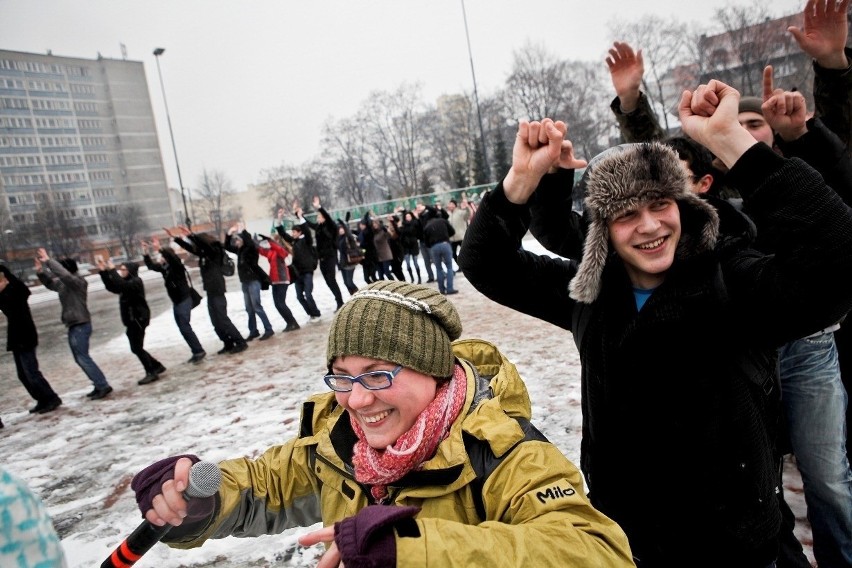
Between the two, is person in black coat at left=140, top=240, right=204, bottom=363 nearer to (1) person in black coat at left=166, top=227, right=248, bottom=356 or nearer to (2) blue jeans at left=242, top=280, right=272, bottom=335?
(1) person in black coat at left=166, top=227, right=248, bottom=356

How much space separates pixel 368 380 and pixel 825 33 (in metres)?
2.35

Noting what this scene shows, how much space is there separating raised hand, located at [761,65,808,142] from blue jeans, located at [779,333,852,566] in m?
0.89

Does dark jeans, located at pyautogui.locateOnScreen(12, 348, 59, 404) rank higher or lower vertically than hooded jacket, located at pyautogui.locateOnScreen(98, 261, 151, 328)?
lower

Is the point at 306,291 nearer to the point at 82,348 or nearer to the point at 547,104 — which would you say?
the point at 82,348

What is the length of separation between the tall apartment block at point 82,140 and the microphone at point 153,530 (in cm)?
7440

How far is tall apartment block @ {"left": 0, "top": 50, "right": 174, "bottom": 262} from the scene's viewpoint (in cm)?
7375

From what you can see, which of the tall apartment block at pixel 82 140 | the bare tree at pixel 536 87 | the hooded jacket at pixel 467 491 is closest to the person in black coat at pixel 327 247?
the hooded jacket at pixel 467 491

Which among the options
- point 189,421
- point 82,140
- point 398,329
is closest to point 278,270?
point 189,421

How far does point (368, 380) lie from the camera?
56.7 inches

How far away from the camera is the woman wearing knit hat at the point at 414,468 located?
1.02 meters

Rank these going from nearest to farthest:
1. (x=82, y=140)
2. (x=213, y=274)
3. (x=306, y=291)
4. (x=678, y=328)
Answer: (x=678, y=328)
(x=213, y=274)
(x=306, y=291)
(x=82, y=140)

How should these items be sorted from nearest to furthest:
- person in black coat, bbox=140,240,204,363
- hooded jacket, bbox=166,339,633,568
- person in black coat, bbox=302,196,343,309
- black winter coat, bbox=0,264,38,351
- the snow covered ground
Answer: hooded jacket, bbox=166,339,633,568 < the snow covered ground < black winter coat, bbox=0,264,38,351 < person in black coat, bbox=140,240,204,363 < person in black coat, bbox=302,196,343,309

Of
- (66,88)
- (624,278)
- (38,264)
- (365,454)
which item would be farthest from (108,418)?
(66,88)

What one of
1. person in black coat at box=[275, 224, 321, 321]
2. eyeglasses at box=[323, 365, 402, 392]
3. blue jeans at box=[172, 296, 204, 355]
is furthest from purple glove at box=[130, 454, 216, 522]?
person in black coat at box=[275, 224, 321, 321]
